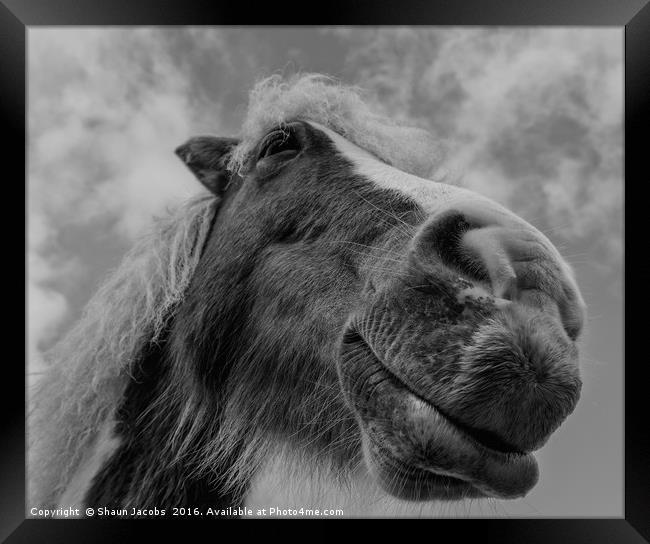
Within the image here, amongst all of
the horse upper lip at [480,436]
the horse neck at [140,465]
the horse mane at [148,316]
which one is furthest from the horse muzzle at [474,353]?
the horse neck at [140,465]

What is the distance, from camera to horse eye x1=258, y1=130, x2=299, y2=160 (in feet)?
5.29

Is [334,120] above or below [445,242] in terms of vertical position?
above

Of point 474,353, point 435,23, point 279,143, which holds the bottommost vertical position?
point 474,353

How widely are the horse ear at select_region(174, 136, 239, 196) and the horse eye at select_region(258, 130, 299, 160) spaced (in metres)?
0.16

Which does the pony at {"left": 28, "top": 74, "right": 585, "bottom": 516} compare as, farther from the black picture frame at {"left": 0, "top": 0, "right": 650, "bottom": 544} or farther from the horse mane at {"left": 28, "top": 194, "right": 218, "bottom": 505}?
the black picture frame at {"left": 0, "top": 0, "right": 650, "bottom": 544}

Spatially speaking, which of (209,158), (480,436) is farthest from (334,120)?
(480,436)

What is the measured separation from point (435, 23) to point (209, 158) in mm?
902

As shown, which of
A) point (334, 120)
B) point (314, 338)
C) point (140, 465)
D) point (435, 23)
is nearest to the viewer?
point (314, 338)

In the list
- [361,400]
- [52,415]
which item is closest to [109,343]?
[52,415]

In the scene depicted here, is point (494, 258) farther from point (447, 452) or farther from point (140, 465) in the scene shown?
point (140, 465)

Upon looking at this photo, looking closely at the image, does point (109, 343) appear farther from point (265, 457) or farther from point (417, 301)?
point (417, 301)

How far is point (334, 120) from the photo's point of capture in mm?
1700

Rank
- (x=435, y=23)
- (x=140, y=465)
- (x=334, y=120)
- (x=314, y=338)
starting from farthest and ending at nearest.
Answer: (x=435, y=23) < (x=334, y=120) < (x=140, y=465) < (x=314, y=338)

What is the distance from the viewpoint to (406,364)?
41.3 inches
